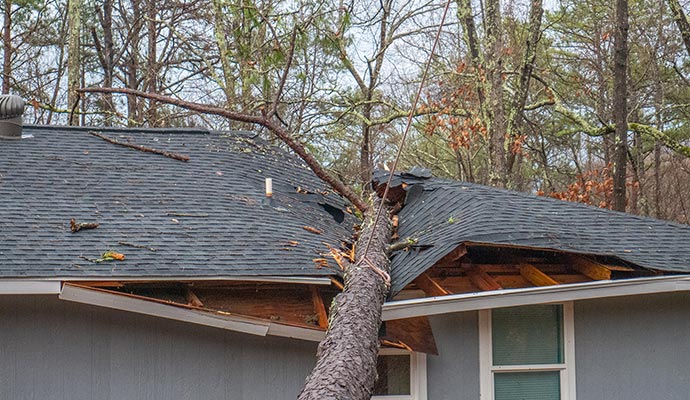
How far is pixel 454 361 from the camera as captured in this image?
5602 millimetres

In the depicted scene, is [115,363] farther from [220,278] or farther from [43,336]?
[220,278]

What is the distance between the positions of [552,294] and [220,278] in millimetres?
2435

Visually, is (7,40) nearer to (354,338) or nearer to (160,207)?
(160,207)

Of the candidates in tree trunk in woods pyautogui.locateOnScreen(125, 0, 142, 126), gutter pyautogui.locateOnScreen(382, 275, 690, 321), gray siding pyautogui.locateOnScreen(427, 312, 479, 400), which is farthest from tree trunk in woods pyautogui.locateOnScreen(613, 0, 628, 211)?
tree trunk in woods pyautogui.locateOnScreen(125, 0, 142, 126)

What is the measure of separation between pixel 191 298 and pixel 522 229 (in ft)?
8.73

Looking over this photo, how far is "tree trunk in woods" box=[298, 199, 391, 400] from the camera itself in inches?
126

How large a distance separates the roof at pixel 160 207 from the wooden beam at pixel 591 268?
210 cm

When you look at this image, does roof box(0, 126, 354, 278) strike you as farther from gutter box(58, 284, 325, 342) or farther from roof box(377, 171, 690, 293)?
roof box(377, 171, 690, 293)

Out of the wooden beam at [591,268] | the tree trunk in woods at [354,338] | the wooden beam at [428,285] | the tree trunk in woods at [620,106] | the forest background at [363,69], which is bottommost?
the tree trunk in woods at [354,338]

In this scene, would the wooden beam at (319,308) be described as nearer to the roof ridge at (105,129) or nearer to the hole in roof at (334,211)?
the hole in roof at (334,211)

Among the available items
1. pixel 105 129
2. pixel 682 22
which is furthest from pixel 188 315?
pixel 682 22

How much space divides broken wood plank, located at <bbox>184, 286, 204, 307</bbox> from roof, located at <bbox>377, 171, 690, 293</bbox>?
1.47 m

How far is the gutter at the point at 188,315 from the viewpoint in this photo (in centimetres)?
499

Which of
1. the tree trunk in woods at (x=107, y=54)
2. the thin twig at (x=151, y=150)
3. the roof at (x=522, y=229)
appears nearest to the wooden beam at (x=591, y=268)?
the roof at (x=522, y=229)
